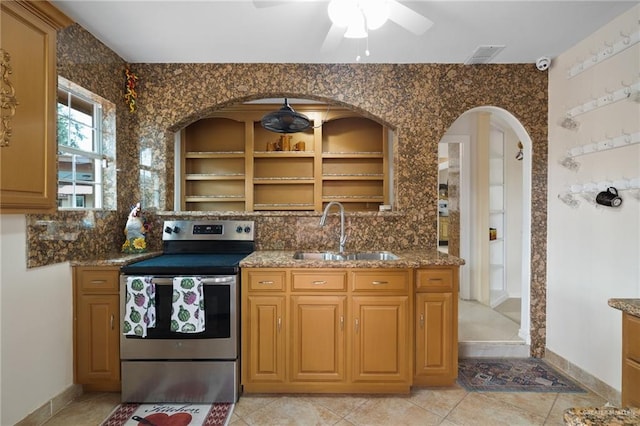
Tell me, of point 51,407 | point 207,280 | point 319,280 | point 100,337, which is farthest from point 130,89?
point 51,407

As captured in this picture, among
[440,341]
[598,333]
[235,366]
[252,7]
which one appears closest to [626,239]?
[598,333]

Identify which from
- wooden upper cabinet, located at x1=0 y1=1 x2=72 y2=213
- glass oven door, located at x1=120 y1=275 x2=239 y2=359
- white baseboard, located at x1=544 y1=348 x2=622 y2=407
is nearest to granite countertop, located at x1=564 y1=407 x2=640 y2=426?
white baseboard, located at x1=544 y1=348 x2=622 y2=407

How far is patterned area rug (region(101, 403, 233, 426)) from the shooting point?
6.20 feet

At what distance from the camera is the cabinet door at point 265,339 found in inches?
83.9

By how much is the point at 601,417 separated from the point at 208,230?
99.8 inches

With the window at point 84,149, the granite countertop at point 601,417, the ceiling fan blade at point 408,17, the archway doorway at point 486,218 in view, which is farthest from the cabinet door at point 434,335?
the window at point 84,149

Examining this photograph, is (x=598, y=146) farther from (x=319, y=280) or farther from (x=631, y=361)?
(x=319, y=280)

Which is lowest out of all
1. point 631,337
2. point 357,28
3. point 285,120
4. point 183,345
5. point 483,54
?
point 183,345

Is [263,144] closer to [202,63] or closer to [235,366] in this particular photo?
[202,63]

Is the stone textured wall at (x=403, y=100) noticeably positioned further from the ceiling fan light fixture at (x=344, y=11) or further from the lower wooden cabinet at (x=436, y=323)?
the ceiling fan light fixture at (x=344, y=11)

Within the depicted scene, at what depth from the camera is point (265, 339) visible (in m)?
2.13

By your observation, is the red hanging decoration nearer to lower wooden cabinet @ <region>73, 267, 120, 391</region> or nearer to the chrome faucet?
lower wooden cabinet @ <region>73, 267, 120, 391</region>

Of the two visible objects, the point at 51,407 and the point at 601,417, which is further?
the point at 51,407

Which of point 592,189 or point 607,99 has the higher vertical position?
point 607,99
